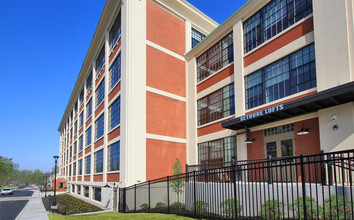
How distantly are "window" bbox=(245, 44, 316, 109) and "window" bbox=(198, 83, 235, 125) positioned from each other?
5.93 feet

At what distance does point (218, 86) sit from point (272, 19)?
6.35m

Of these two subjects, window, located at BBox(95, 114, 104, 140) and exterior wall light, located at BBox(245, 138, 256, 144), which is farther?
window, located at BBox(95, 114, 104, 140)

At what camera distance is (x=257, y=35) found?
18078 millimetres

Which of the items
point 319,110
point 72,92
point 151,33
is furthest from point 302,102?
point 72,92

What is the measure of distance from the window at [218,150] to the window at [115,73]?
10.1 metres

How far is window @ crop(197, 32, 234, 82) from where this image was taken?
20.8 m

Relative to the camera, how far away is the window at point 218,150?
18998 mm

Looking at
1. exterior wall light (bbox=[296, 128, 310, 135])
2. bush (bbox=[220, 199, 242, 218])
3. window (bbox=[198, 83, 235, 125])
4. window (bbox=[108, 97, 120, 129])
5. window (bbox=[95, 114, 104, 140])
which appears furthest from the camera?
window (bbox=[95, 114, 104, 140])

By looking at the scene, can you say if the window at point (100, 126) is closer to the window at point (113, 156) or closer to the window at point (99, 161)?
the window at point (99, 161)

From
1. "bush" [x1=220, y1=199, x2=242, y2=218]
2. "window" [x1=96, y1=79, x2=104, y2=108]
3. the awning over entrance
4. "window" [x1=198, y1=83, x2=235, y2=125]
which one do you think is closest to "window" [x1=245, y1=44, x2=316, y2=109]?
the awning over entrance

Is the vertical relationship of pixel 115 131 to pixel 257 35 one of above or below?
below

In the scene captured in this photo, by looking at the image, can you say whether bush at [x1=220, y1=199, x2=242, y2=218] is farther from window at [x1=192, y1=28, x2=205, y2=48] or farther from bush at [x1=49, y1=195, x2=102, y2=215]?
window at [x1=192, y1=28, x2=205, y2=48]

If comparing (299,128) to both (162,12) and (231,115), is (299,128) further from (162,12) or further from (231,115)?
(162,12)

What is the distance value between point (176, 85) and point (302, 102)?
539 inches
